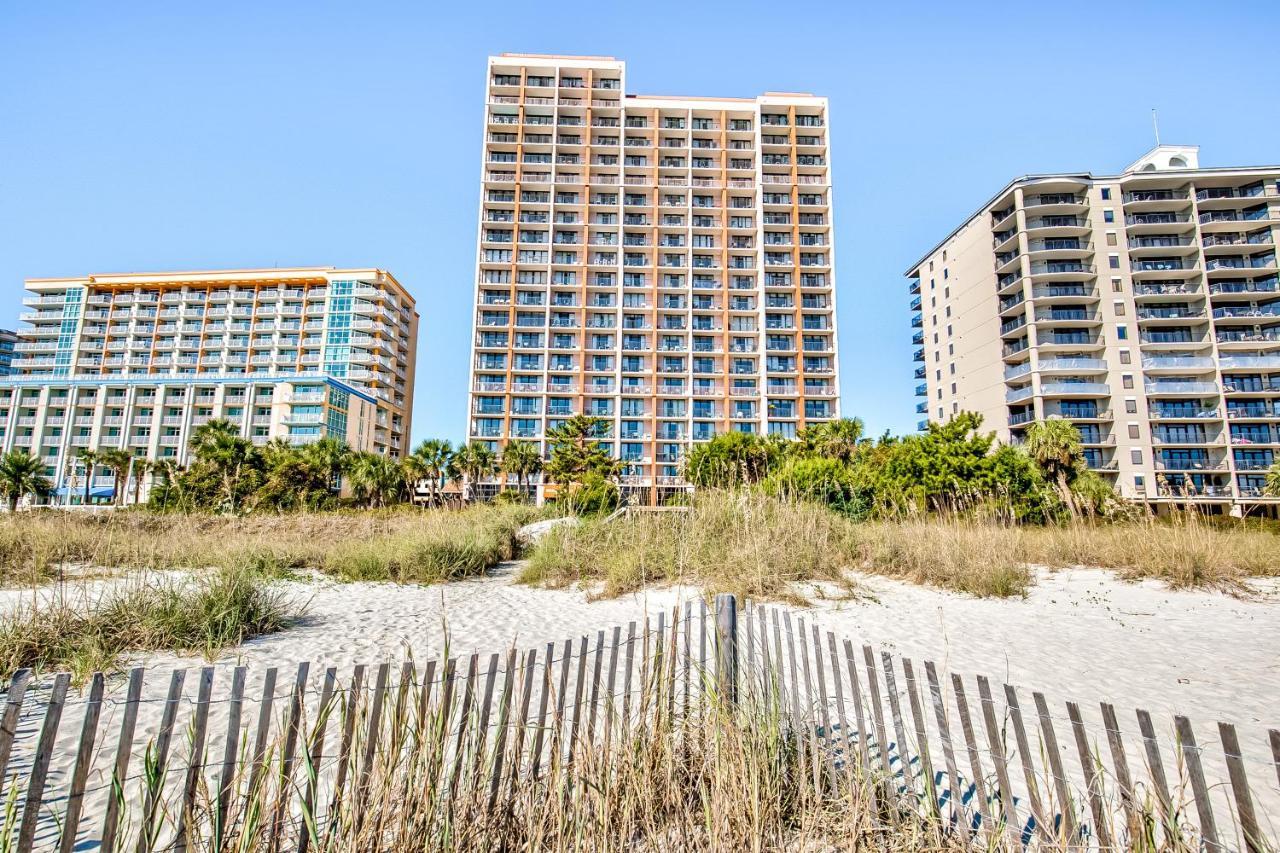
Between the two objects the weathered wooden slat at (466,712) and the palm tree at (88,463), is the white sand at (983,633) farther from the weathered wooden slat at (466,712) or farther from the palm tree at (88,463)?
the palm tree at (88,463)

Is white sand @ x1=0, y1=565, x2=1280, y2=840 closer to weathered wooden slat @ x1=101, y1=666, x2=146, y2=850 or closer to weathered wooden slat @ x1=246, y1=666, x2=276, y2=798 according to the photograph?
weathered wooden slat @ x1=246, y1=666, x2=276, y2=798

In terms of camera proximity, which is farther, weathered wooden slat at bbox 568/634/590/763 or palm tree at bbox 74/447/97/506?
palm tree at bbox 74/447/97/506

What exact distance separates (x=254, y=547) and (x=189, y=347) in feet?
280

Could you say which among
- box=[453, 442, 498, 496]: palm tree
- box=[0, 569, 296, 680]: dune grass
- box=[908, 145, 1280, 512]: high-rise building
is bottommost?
box=[0, 569, 296, 680]: dune grass

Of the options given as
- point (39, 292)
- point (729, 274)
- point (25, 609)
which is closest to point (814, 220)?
point (729, 274)

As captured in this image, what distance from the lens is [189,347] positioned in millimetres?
79312

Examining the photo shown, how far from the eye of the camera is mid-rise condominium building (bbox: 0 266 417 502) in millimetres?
69500

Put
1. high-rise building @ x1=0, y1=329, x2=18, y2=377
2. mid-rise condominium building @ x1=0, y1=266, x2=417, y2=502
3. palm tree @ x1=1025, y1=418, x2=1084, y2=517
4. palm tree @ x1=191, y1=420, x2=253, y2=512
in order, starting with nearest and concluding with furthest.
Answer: palm tree @ x1=1025, y1=418, x2=1084, y2=517 < palm tree @ x1=191, y1=420, x2=253, y2=512 < mid-rise condominium building @ x1=0, y1=266, x2=417, y2=502 < high-rise building @ x1=0, y1=329, x2=18, y2=377

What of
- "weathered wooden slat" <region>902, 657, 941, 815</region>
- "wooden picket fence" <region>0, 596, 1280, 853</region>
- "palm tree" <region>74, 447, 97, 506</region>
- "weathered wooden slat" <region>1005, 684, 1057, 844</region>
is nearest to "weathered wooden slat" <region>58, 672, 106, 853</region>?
"wooden picket fence" <region>0, 596, 1280, 853</region>

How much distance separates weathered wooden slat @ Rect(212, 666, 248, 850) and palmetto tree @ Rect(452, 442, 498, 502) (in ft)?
141

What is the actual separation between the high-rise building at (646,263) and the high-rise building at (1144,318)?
1586 cm

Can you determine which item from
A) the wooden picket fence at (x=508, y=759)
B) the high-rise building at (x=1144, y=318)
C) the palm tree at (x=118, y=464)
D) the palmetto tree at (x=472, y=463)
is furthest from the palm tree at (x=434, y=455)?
the high-rise building at (x=1144, y=318)

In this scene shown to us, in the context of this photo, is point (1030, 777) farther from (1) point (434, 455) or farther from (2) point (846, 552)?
(1) point (434, 455)

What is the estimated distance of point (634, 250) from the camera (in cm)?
6256
